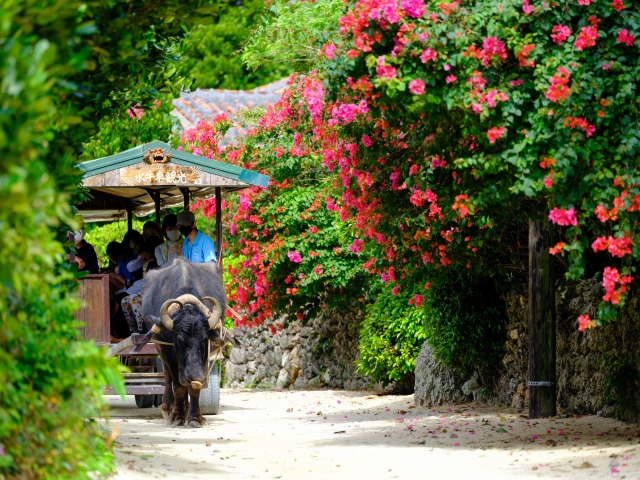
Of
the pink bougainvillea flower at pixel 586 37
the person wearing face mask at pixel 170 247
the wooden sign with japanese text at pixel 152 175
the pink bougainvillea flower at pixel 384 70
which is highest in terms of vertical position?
the pink bougainvillea flower at pixel 586 37

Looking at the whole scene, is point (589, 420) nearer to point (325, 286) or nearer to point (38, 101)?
→ point (325, 286)

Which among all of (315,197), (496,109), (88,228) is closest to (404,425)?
(496,109)

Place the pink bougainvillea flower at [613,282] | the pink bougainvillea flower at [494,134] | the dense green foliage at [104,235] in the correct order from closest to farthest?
the pink bougainvillea flower at [613,282], the pink bougainvillea flower at [494,134], the dense green foliage at [104,235]

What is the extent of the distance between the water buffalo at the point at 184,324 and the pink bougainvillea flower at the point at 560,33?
4.91m

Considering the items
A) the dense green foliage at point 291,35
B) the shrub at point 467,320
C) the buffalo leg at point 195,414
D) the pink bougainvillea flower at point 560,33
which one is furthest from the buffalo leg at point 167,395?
the pink bougainvillea flower at point 560,33

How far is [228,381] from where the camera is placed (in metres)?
20.8

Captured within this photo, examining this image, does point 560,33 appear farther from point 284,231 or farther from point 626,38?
point 284,231

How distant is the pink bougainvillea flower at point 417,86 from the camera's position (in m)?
8.11

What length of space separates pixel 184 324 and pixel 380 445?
8.75 ft

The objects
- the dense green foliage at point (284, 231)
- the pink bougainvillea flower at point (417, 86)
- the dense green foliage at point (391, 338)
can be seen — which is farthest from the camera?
the dense green foliage at point (284, 231)

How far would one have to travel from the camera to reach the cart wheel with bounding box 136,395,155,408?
1503 centimetres

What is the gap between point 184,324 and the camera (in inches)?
444

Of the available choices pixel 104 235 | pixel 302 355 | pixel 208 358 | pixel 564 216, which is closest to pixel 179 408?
pixel 208 358

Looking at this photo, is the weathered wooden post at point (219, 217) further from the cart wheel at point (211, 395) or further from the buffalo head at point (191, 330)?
the buffalo head at point (191, 330)
